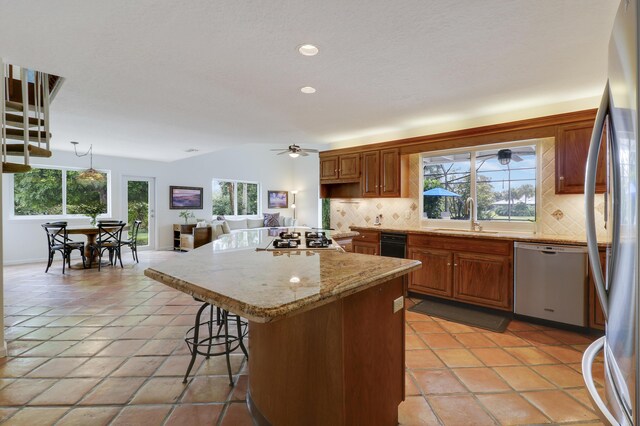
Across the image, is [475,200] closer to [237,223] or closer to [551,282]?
[551,282]

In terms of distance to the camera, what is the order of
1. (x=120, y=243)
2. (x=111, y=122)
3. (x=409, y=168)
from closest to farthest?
(x=111, y=122)
(x=409, y=168)
(x=120, y=243)

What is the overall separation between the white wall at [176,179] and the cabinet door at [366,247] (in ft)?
18.4

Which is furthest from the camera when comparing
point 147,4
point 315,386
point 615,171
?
point 147,4

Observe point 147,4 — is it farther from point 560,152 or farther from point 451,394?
point 560,152

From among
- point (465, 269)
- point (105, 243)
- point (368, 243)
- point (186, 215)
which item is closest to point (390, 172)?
point (368, 243)

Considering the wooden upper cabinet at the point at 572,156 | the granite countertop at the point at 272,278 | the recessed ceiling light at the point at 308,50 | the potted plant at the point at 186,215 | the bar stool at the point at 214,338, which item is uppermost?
the recessed ceiling light at the point at 308,50

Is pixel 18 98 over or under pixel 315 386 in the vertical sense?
over

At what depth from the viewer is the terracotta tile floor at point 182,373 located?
1808mm

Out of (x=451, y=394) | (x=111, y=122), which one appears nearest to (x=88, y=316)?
(x=111, y=122)

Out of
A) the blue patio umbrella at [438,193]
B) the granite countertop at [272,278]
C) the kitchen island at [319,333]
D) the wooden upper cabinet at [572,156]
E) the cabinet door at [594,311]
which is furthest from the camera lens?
the blue patio umbrella at [438,193]

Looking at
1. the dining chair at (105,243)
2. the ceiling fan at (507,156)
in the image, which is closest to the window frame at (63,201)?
the dining chair at (105,243)

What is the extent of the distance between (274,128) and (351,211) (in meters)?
1.94

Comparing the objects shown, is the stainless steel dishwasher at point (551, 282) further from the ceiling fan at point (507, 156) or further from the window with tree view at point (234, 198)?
the window with tree view at point (234, 198)

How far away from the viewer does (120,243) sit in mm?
5867
